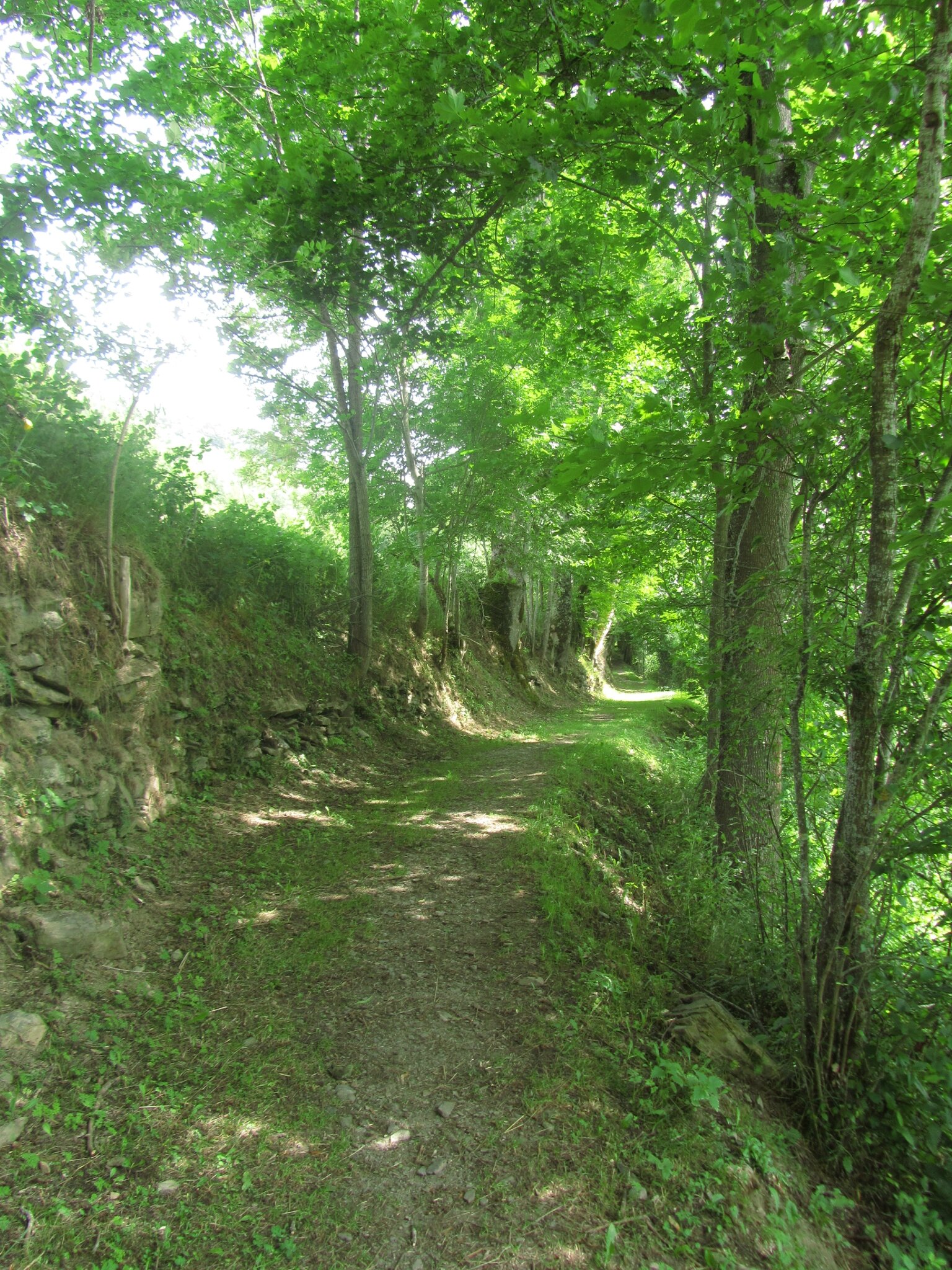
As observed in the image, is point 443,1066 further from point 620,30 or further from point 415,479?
point 415,479

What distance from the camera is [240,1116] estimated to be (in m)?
2.91

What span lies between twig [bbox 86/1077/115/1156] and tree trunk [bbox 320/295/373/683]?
23.4 ft

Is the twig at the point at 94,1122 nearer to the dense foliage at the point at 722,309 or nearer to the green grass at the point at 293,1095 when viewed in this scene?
the green grass at the point at 293,1095

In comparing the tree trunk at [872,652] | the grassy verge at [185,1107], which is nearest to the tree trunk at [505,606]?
the grassy verge at [185,1107]

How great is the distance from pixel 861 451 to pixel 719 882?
3.56m

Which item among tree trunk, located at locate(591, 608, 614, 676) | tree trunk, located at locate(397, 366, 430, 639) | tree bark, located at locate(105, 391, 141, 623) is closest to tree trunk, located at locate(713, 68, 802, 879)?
tree bark, located at locate(105, 391, 141, 623)

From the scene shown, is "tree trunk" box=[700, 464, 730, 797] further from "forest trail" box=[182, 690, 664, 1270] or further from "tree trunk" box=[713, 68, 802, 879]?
"forest trail" box=[182, 690, 664, 1270]

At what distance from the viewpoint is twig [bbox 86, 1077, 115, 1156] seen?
2.64 metres

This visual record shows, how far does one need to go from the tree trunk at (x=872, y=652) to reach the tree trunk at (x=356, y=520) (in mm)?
7726

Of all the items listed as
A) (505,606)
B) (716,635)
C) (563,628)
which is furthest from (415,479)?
(563,628)

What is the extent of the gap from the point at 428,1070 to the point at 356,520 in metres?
8.15

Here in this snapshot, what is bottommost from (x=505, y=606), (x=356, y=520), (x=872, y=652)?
(x=872, y=652)

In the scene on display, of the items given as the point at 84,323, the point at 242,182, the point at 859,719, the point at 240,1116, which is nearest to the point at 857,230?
the point at 859,719

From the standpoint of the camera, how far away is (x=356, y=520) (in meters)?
10.2
